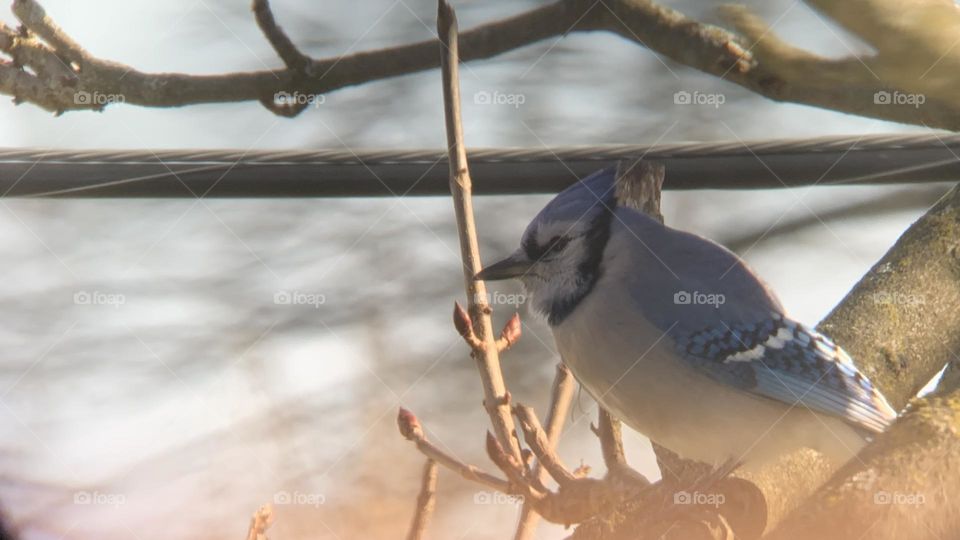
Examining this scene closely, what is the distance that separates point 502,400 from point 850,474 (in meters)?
0.49

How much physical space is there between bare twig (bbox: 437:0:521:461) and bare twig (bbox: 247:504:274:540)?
20 cm

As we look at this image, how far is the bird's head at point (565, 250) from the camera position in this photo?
1.45m

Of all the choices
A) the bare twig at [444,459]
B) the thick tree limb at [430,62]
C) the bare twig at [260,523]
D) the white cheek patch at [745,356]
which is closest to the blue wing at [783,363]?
the white cheek patch at [745,356]

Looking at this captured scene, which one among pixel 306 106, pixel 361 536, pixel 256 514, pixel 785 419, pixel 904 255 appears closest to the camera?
pixel 256 514

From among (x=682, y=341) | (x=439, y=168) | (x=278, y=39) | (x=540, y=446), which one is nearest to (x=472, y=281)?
(x=540, y=446)

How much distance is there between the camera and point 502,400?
0.94 m

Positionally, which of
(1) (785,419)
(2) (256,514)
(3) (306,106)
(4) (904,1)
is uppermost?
(4) (904,1)

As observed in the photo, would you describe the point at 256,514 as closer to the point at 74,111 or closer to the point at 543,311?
the point at 543,311

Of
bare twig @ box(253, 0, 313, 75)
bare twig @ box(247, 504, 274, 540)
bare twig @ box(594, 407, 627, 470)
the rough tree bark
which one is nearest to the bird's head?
bare twig @ box(594, 407, 627, 470)

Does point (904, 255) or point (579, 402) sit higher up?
point (904, 255)

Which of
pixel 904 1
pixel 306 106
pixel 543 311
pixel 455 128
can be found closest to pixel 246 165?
pixel 306 106

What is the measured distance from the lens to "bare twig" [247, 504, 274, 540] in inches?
34.6

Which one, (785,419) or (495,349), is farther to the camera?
(785,419)

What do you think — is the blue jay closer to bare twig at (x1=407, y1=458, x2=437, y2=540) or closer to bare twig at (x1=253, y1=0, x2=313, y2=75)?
bare twig at (x1=407, y1=458, x2=437, y2=540)
